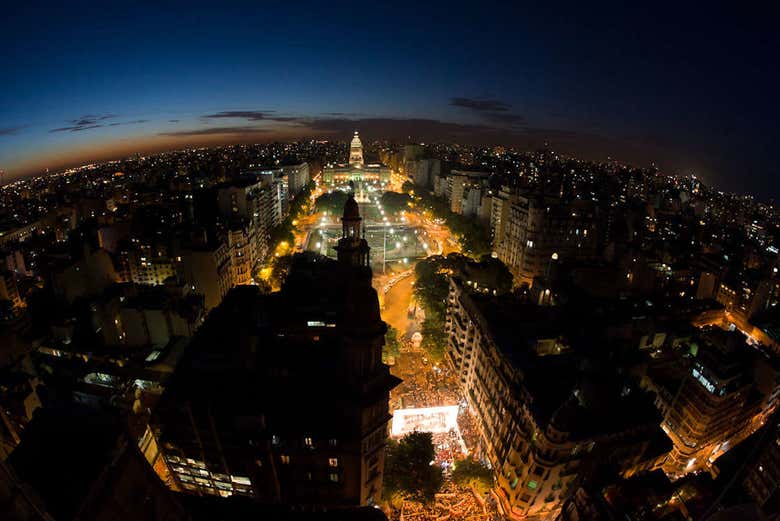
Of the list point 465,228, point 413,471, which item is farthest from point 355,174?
point 413,471

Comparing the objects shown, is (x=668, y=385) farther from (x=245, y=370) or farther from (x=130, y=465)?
(x=130, y=465)

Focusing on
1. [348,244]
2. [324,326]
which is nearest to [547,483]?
[324,326]

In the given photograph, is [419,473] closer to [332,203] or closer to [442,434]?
[442,434]

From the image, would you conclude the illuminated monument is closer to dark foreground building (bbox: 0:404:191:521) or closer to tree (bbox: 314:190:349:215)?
tree (bbox: 314:190:349:215)

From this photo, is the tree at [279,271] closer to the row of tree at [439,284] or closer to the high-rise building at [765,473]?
the row of tree at [439,284]

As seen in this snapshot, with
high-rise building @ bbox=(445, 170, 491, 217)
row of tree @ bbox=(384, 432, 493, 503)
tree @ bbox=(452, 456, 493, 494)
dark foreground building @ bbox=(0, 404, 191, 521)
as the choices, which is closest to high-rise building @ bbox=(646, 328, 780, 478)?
tree @ bbox=(452, 456, 493, 494)

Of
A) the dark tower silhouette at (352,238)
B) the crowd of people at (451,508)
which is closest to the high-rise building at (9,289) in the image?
the dark tower silhouette at (352,238)
